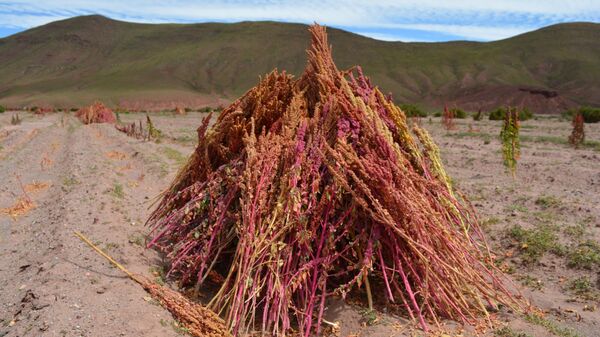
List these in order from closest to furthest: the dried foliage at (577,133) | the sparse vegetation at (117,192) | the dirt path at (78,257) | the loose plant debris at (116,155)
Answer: the dirt path at (78,257)
the sparse vegetation at (117,192)
the loose plant debris at (116,155)
the dried foliage at (577,133)

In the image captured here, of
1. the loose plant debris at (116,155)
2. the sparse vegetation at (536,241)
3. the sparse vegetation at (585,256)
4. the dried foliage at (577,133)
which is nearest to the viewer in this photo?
the sparse vegetation at (585,256)

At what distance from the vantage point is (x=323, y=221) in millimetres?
3557

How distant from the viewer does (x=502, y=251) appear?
17.3 feet

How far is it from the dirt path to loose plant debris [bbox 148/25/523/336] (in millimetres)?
454

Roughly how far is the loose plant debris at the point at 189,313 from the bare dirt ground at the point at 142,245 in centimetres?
6

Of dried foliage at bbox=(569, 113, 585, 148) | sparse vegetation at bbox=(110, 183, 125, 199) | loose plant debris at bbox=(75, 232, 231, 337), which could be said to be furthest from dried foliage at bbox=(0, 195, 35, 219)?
dried foliage at bbox=(569, 113, 585, 148)

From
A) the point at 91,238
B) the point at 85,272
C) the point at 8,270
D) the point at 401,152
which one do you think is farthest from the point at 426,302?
the point at 8,270

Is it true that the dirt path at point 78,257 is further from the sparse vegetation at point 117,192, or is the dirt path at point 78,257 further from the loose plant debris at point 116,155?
the loose plant debris at point 116,155

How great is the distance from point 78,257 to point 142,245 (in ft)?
1.87

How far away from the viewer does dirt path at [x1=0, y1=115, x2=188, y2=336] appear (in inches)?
128

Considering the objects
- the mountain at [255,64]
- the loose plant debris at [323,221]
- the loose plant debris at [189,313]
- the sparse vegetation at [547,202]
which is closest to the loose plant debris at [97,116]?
the sparse vegetation at [547,202]

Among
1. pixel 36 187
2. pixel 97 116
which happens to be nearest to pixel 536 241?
pixel 36 187

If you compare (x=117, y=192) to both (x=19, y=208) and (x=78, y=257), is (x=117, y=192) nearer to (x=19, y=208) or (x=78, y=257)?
(x=19, y=208)

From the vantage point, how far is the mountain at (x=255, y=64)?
74125 mm
